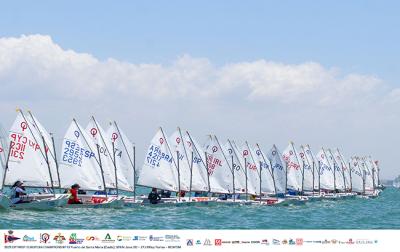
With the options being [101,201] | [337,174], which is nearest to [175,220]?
[101,201]

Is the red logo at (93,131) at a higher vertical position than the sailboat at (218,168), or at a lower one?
higher

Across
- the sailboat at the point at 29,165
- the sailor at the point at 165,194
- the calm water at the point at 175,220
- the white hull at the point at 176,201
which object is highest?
the sailboat at the point at 29,165

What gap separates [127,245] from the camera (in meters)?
29.5

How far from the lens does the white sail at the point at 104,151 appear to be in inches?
2795

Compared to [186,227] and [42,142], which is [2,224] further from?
[42,142]

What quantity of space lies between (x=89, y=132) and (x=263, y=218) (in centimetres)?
2076

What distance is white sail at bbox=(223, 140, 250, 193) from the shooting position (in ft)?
275

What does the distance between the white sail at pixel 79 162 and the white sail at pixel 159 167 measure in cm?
544

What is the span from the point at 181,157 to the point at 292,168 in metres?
33.2

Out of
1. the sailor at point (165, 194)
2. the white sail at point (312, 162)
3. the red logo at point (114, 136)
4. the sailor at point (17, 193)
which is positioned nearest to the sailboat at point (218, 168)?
the sailor at point (165, 194)

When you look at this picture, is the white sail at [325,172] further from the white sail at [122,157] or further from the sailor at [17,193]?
the sailor at [17,193]

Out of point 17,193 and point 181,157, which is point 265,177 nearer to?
point 181,157

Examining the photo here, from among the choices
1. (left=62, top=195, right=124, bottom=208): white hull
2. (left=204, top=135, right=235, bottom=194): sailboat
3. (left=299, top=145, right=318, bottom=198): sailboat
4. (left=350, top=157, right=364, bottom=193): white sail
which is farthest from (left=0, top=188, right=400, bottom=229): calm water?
(left=350, top=157, right=364, bottom=193): white sail

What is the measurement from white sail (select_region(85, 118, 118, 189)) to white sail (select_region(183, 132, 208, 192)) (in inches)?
380
